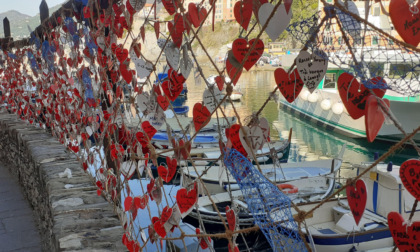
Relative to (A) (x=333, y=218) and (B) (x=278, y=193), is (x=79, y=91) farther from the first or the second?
(A) (x=333, y=218)

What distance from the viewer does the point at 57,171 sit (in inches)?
110

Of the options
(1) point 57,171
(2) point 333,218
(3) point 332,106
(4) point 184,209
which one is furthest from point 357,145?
(4) point 184,209

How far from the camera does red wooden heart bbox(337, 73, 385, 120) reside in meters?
0.80

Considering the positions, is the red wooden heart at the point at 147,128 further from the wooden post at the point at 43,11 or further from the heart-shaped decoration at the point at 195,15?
the wooden post at the point at 43,11

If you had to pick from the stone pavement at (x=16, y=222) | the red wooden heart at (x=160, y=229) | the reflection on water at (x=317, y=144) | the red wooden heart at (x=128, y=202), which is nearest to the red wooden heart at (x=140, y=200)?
the red wooden heart at (x=128, y=202)

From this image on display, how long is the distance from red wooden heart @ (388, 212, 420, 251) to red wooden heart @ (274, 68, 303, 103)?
13.3 inches

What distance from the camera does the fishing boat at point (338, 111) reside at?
14.6m

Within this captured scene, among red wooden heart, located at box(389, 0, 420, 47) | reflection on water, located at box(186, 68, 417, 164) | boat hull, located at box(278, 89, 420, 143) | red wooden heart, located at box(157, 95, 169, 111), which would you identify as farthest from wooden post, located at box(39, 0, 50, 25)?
boat hull, located at box(278, 89, 420, 143)

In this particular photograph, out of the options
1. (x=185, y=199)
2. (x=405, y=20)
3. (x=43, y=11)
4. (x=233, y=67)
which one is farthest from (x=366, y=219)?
(x=405, y=20)

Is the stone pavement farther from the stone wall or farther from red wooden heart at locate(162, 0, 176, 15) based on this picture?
red wooden heart at locate(162, 0, 176, 15)

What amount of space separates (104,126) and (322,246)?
17.3ft

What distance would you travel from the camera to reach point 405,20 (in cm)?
67

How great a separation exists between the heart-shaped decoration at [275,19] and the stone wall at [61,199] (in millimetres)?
1225

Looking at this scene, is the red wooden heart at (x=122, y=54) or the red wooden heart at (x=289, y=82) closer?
the red wooden heart at (x=289, y=82)
